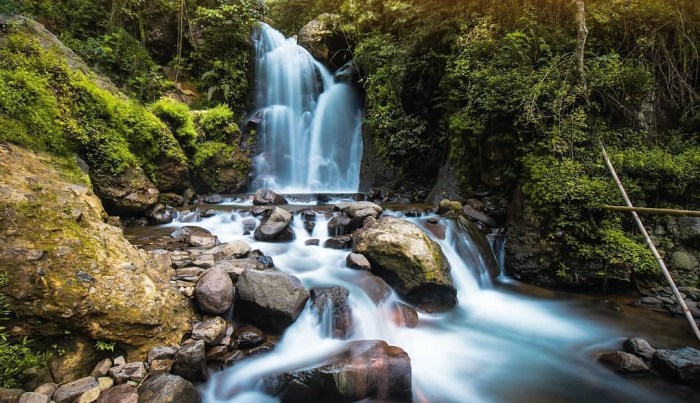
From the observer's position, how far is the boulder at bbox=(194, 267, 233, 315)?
3.87 meters

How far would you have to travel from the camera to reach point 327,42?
14.1 metres

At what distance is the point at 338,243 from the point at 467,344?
2.74m

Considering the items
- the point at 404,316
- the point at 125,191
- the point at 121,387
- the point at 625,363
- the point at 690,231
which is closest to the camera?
the point at 121,387

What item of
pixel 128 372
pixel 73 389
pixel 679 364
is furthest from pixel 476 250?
pixel 73 389

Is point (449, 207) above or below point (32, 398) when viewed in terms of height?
above

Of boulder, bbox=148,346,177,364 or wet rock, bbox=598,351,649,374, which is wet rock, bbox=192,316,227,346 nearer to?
boulder, bbox=148,346,177,364

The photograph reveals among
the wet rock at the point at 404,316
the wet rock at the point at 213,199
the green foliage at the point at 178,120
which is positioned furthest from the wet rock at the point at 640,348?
the green foliage at the point at 178,120

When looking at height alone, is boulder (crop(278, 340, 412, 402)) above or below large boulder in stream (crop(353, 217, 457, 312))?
below

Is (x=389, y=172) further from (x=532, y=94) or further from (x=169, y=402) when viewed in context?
(x=169, y=402)

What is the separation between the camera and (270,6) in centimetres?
1723

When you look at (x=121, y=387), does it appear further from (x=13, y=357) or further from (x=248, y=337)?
(x=248, y=337)

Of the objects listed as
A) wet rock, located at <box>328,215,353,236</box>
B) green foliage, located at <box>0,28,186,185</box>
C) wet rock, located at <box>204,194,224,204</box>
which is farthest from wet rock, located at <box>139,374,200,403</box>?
wet rock, located at <box>204,194,224,204</box>

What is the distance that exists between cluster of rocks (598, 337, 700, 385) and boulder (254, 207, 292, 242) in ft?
17.4

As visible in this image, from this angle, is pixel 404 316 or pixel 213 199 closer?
pixel 404 316
